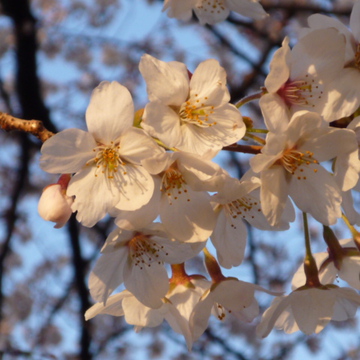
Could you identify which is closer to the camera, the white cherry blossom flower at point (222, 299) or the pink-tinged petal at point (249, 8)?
the white cherry blossom flower at point (222, 299)

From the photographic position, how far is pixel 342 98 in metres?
1.37

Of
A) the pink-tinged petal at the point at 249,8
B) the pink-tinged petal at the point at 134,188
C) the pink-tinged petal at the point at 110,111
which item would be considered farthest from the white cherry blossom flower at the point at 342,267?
the pink-tinged petal at the point at 249,8

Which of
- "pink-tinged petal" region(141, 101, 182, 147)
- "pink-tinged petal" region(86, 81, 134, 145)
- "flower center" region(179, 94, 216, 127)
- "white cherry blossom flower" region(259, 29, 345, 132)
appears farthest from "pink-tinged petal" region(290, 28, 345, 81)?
"pink-tinged petal" region(86, 81, 134, 145)

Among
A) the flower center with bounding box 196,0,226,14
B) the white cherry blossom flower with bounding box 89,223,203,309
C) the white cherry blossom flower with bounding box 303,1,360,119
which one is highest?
the white cherry blossom flower with bounding box 303,1,360,119

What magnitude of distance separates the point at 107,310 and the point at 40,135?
59 cm

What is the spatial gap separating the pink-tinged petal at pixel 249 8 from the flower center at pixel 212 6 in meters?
0.08

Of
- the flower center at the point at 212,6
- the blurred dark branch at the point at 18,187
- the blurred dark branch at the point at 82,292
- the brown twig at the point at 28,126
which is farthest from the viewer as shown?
the blurred dark branch at the point at 82,292

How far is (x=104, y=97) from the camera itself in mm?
1312

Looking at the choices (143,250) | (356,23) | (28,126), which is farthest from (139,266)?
(356,23)

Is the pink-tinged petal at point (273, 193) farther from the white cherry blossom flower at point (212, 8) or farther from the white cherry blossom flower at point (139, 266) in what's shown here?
the white cherry blossom flower at point (212, 8)

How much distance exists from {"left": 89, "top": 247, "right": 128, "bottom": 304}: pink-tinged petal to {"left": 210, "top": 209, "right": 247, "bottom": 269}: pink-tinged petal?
0.28 m

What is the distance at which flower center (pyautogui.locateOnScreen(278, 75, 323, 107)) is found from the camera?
1.39m

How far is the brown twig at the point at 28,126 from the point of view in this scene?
143 centimetres

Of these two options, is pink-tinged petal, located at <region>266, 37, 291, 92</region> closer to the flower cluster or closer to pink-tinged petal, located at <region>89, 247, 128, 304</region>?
the flower cluster
